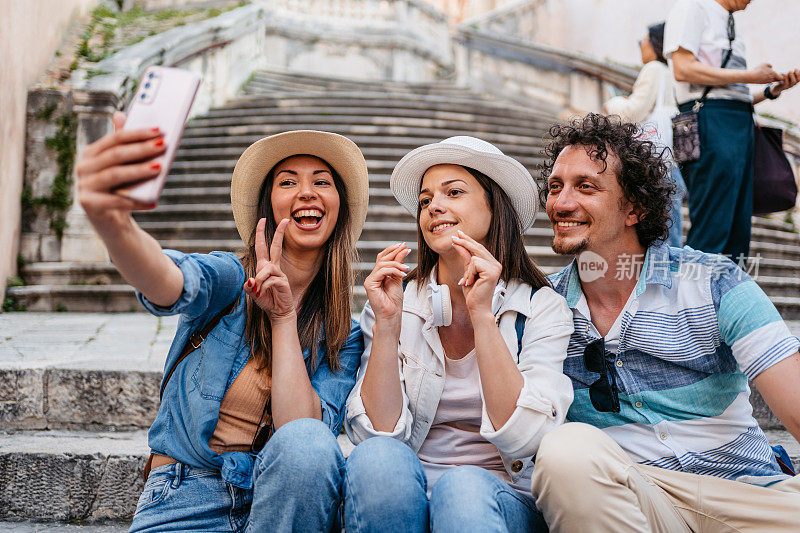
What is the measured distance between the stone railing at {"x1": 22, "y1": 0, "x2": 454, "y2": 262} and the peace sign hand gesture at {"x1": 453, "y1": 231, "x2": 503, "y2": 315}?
13.5 feet

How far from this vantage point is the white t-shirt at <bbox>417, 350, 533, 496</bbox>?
1981 mm

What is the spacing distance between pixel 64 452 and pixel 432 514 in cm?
150

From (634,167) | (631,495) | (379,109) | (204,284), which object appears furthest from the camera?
(379,109)

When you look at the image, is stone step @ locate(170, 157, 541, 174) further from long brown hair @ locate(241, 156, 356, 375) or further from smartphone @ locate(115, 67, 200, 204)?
smartphone @ locate(115, 67, 200, 204)

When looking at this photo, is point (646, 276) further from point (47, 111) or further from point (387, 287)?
point (47, 111)

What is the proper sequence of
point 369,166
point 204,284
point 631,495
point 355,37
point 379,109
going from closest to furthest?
point 631,495
point 204,284
point 369,166
point 379,109
point 355,37

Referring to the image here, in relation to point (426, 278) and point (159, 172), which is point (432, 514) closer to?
point (426, 278)

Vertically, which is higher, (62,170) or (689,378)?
(62,170)

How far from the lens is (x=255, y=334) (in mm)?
2053

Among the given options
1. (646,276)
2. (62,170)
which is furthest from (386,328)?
(62,170)

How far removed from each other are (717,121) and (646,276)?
5.42 feet

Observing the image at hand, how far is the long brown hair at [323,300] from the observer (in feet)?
6.73

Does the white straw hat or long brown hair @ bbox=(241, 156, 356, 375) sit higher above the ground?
the white straw hat

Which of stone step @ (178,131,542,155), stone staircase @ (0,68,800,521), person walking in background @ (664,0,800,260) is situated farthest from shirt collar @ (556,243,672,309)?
stone step @ (178,131,542,155)
